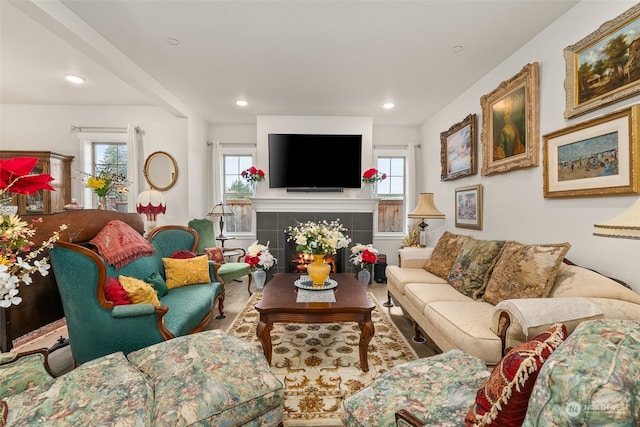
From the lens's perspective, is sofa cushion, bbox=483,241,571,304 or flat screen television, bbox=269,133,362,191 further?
flat screen television, bbox=269,133,362,191

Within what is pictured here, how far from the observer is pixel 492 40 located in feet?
8.83

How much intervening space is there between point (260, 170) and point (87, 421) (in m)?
4.03

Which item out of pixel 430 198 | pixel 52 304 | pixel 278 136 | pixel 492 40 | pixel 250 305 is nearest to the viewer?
pixel 52 304

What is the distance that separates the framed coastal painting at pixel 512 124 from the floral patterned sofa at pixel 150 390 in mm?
2844

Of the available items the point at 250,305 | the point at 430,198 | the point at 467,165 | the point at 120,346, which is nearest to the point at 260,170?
the point at 250,305

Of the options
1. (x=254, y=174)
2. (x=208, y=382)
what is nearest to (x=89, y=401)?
(x=208, y=382)

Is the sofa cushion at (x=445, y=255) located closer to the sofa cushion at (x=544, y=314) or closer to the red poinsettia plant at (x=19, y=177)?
the sofa cushion at (x=544, y=314)

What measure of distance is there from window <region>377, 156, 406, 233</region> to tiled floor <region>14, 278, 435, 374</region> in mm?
1214

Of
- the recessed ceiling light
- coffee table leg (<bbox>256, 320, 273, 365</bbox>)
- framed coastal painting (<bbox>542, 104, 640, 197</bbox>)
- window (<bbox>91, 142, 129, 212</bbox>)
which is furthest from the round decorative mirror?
framed coastal painting (<bbox>542, 104, 640, 197</bbox>)

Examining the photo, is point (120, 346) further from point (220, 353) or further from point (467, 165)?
point (467, 165)

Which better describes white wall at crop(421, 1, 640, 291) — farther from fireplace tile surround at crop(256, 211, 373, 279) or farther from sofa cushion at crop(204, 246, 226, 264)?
sofa cushion at crop(204, 246, 226, 264)

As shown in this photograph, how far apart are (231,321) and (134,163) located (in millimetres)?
2911

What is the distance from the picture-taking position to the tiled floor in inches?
95.8

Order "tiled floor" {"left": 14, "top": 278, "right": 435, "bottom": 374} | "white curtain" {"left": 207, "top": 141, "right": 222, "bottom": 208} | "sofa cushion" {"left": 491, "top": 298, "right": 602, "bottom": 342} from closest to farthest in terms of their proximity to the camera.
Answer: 1. "sofa cushion" {"left": 491, "top": 298, "right": 602, "bottom": 342}
2. "tiled floor" {"left": 14, "top": 278, "right": 435, "bottom": 374}
3. "white curtain" {"left": 207, "top": 141, "right": 222, "bottom": 208}
